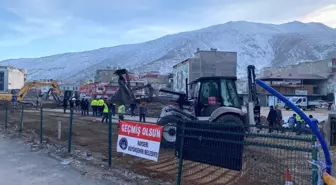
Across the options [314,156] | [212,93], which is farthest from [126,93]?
[314,156]

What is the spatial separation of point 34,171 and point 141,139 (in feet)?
10.5

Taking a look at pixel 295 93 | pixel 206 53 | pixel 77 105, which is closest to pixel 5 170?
pixel 77 105

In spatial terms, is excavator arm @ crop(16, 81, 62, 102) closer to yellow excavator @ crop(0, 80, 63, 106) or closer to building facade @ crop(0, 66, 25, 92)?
yellow excavator @ crop(0, 80, 63, 106)

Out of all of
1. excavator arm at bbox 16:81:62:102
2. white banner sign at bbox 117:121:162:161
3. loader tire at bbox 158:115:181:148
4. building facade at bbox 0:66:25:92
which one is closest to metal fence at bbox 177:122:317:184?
white banner sign at bbox 117:121:162:161

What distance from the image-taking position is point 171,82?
356 feet

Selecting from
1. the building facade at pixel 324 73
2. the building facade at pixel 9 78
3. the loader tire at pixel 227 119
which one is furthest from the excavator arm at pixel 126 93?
the building facade at pixel 9 78

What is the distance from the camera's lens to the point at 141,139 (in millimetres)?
8273

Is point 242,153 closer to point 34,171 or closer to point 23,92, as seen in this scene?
point 34,171

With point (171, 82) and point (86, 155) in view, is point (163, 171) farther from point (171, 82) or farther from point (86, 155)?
point (171, 82)

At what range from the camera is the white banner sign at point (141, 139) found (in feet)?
25.6

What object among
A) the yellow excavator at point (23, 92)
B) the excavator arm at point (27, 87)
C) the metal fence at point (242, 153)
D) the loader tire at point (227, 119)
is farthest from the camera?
the excavator arm at point (27, 87)

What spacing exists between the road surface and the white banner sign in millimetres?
986

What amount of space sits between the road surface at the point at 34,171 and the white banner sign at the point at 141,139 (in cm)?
99

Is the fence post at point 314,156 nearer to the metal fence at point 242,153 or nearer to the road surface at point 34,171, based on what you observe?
the metal fence at point 242,153
